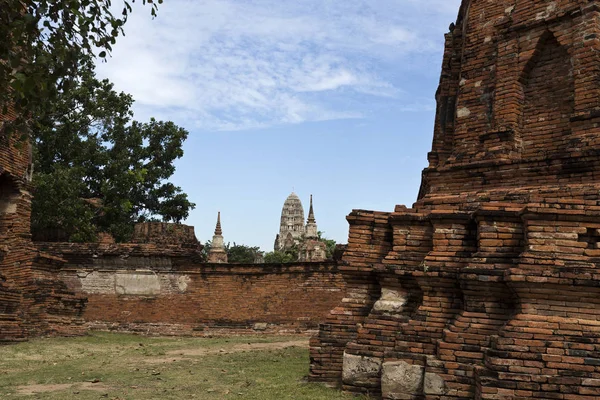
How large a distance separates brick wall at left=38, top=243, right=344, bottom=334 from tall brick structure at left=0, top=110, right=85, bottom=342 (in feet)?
8.11

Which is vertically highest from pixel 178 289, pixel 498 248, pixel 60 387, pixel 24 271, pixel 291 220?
pixel 291 220

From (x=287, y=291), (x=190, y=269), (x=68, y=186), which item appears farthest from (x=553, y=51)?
(x=68, y=186)

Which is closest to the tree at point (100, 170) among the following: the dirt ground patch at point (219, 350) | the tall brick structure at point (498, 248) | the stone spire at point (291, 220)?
the dirt ground patch at point (219, 350)

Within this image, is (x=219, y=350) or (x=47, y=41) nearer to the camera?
(x=47, y=41)

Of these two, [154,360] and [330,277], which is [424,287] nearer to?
[154,360]

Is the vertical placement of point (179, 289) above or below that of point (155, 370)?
above

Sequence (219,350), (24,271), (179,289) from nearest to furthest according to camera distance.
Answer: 1. (219,350)
2. (24,271)
3. (179,289)

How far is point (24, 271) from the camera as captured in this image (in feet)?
44.8

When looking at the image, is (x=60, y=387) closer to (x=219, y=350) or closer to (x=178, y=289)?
(x=219, y=350)

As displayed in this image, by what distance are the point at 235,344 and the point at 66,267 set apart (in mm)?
6115

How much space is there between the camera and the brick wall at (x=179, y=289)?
16.8 m

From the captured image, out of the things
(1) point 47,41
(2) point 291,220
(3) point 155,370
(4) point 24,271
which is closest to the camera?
(1) point 47,41

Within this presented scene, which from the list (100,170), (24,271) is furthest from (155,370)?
(100,170)

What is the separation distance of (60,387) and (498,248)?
18.2 ft
